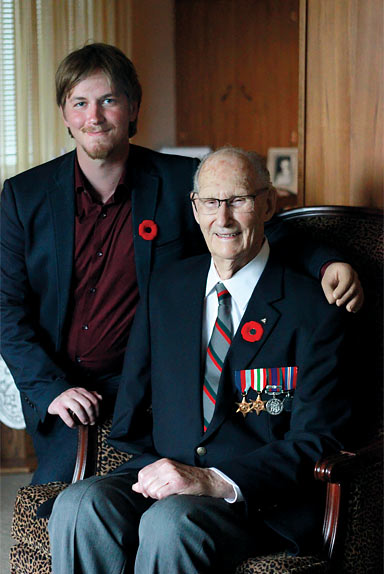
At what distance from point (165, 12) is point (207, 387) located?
436 cm

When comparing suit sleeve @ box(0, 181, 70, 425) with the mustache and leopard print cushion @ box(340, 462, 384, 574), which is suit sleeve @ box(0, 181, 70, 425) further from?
leopard print cushion @ box(340, 462, 384, 574)

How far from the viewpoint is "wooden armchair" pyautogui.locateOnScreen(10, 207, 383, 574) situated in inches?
69.0

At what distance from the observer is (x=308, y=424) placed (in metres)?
1.84

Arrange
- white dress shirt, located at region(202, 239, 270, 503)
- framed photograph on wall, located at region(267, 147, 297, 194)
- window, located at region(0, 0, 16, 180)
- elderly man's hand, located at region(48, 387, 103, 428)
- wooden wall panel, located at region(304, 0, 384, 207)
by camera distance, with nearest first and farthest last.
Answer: white dress shirt, located at region(202, 239, 270, 503) → elderly man's hand, located at region(48, 387, 103, 428) → wooden wall panel, located at region(304, 0, 384, 207) → window, located at region(0, 0, 16, 180) → framed photograph on wall, located at region(267, 147, 297, 194)

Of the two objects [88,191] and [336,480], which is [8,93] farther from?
[336,480]

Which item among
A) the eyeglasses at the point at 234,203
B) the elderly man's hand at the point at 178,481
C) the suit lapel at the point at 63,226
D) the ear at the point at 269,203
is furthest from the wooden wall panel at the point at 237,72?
the elderly man's hand at the point at 178,481

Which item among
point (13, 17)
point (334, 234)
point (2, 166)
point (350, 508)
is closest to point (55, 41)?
point (13, 17)

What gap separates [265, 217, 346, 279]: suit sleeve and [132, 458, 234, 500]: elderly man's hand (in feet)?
2.02

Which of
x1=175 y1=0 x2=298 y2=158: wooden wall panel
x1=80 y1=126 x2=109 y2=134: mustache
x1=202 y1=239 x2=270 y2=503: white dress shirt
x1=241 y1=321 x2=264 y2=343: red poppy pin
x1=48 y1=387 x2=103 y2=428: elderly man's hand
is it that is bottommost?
x1=48 y1=387 x2=103 y2=428: elderly man's hand

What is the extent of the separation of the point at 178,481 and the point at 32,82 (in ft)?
9.27

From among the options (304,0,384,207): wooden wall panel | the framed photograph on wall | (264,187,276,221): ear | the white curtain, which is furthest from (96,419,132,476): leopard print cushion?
the framed photograph on wall

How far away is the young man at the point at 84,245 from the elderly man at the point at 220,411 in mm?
216

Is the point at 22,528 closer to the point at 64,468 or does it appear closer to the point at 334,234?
the point at 64,468

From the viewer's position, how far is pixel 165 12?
572 centimetres
